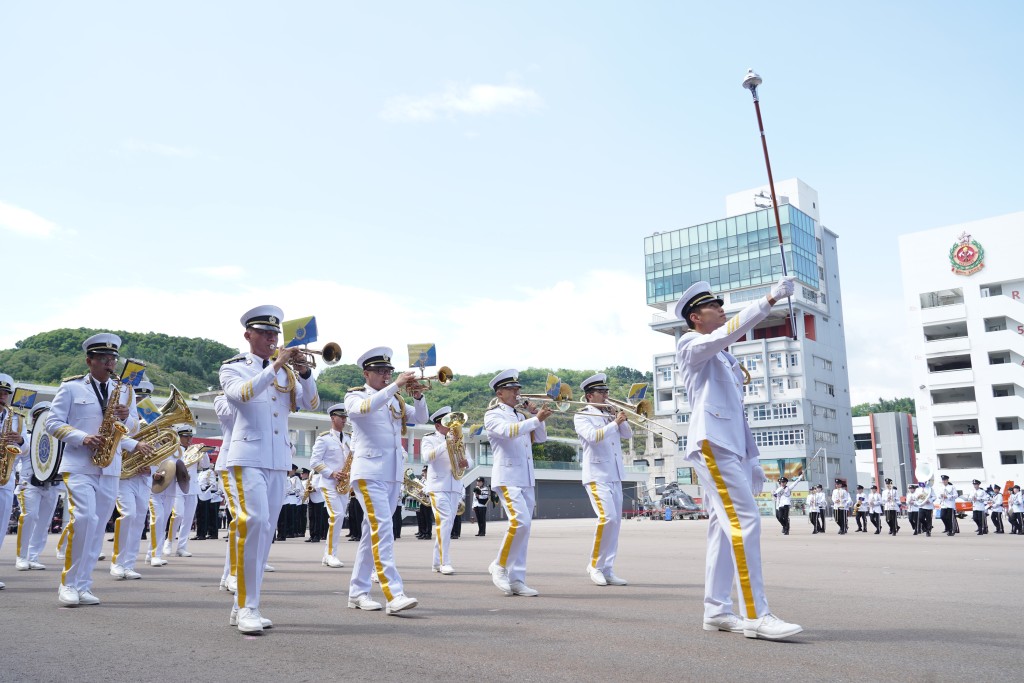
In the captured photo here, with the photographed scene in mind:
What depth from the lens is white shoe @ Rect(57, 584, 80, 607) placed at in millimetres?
7727

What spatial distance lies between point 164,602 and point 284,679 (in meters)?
4.29

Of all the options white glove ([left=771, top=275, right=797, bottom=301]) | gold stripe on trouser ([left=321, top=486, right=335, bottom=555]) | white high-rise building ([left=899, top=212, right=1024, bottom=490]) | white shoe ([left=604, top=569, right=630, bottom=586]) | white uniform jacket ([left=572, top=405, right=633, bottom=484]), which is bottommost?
white shoe ([left=604, top=569, right=630, bottom=586])

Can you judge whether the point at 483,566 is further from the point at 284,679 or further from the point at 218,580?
the point at 284,679

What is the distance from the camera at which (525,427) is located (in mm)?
9398

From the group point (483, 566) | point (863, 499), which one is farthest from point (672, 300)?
point (483, 566)

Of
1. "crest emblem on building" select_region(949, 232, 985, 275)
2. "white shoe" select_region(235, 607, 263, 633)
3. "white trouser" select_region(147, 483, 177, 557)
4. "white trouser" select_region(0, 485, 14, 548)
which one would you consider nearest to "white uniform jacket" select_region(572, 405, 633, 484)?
"white shoe" select_region(235, 607, 263, 633)

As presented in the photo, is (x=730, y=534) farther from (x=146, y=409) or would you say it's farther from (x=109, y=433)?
(x=146, y=409)

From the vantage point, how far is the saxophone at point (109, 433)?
8227 millimetres

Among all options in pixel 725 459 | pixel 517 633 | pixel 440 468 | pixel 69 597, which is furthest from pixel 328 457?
pixel 725 459

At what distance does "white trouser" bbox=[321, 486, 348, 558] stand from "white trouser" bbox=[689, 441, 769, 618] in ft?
27.5

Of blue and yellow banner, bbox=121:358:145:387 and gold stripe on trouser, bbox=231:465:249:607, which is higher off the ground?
blue and yellow banner, bbox=121:358:145:387

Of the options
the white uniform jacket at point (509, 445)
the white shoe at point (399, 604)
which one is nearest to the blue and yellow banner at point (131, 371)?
the white uniform jacket at point (509, 445)

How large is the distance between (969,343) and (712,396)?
259ft

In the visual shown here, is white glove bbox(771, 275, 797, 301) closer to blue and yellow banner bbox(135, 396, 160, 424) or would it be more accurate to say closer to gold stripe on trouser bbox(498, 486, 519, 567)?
gold stripe on trouser bbox(498, 486, 519, 567)
